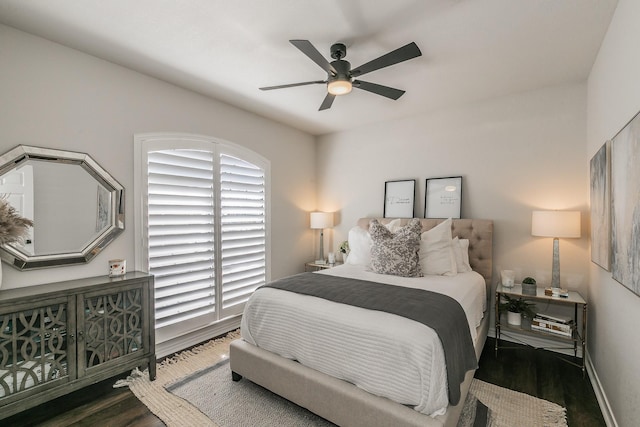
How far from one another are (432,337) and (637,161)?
1363 millimetres

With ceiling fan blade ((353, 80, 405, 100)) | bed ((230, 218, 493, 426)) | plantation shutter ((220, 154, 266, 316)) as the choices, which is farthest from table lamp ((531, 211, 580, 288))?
plantation shutter ((220, 154, 266, 316))

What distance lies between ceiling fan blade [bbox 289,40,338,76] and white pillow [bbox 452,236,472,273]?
2.16 metres

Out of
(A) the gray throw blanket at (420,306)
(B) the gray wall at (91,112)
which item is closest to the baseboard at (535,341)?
(A) the gray throw blanket at (420,306)

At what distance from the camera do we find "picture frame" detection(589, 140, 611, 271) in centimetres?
193

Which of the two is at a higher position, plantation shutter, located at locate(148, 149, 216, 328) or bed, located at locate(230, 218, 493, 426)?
plantation shutter, located at locate(148, 149, 216, 328)

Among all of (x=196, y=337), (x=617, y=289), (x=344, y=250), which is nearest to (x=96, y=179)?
(x=196, y=337)

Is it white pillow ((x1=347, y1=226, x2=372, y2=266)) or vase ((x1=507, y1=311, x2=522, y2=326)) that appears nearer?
vase ((x1=507, y1=311, x2=522, y2=326))

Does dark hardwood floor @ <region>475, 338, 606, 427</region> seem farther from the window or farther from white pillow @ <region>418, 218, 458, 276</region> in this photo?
the window

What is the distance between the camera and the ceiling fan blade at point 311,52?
1820 mm

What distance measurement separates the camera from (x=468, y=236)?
3.30 meters

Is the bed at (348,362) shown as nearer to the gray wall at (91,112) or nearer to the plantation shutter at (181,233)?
the plantation shutter at (181,233)

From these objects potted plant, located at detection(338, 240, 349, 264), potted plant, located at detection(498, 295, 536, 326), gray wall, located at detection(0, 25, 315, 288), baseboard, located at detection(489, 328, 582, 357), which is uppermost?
gray wall, located at detection(0, 25, 315, 288)

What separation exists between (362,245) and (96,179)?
2687 millimetres

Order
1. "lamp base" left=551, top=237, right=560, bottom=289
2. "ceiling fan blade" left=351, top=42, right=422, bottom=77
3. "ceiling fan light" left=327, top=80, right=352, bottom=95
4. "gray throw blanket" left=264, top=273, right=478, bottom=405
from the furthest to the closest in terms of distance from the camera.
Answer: "lamp base" left=551, top=237, right=560, bottom=289 → "ceiling fan light" left=327, top=80, right=352, bottom=95 → "ceiling fan blade" left=351, top=42, right=422, bottom=77 → "gray throw blanket" left=264, top=273, right=478, bottom=405
